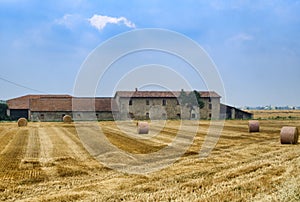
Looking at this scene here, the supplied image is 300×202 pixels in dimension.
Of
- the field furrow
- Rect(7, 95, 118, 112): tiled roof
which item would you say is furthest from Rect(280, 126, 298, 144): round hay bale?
Rect(7, 95, 118, 112): tiled roof

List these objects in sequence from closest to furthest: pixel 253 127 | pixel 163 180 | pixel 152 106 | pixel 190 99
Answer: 1. pixel 163 180
2. pixel 253 127
3. pixel 152 106
4. pixel 190 99

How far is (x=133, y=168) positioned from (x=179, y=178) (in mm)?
2363

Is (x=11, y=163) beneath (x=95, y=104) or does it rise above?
beneath

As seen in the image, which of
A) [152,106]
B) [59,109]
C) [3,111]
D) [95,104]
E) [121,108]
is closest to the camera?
[3,111]

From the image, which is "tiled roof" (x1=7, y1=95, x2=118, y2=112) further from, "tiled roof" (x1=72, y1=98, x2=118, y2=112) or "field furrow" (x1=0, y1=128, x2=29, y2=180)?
"field furrow" (x1=0, y1=128, x2=29, y2=180)

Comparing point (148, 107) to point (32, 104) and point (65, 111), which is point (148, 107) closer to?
point (65, 111)

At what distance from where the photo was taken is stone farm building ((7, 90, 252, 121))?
209 feet

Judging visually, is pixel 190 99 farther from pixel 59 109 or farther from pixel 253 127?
pixel 253 127

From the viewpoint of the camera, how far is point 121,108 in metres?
68.2

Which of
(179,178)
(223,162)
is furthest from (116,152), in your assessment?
(179,178)

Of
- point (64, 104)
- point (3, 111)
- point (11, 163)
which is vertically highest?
point (64, 104)

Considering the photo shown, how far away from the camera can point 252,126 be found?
26.6 m

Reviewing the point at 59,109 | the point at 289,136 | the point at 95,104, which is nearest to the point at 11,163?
the point at 289,136

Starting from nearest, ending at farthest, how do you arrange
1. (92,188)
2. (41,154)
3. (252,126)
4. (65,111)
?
1. (92,188)
2. (41,154)
3. (252,126)
4. (65,111)
